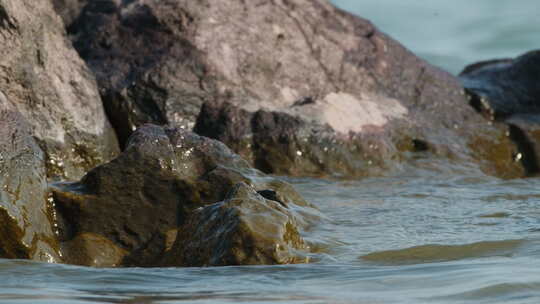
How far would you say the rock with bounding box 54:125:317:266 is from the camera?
4164 millimetres

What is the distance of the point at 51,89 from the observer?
6.68 meters

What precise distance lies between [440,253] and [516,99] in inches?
282

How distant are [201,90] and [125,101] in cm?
77

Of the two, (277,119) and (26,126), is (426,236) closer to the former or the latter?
(26,126)

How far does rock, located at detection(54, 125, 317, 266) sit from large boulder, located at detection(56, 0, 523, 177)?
123 inches

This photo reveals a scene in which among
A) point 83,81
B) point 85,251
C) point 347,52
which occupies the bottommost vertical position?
point 85,251

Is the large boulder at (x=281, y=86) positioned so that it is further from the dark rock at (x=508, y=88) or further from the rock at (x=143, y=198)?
the rock at (x=143, y=198)

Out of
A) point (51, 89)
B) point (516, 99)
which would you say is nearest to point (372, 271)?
point (51, 89)

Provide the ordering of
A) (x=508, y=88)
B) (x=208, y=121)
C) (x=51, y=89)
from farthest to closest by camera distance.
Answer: (x=508, y=88) < (x=208, y=121) < (x=51, y=89)

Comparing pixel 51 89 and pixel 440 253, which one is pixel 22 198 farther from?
pixel 51 89

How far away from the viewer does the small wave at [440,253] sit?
3926 mm

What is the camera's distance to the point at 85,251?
13.4ft

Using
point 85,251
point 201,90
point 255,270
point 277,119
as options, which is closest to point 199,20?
point 201,90

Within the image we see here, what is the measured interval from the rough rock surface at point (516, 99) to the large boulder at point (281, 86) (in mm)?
193
